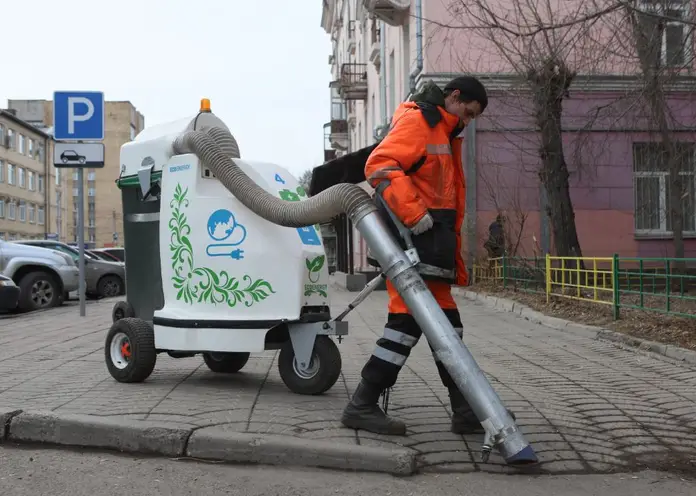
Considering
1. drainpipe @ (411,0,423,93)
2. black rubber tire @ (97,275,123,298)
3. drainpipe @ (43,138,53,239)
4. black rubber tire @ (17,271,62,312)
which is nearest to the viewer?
black rubber tire @ (17,271,62,312)

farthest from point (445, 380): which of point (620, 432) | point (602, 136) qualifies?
point (602, 136)

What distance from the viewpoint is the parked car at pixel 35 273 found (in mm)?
14992

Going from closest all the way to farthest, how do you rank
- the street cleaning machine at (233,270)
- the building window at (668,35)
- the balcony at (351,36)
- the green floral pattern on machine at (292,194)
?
1. the street cleaning machine at (233,270)
2. the green floral pattern on machine at (292,194)
3. the building window at (668,35)
4. the balcony at (351,36)

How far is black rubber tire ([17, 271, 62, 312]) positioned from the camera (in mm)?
14969

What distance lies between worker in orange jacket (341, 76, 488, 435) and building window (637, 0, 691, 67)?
5.70 m

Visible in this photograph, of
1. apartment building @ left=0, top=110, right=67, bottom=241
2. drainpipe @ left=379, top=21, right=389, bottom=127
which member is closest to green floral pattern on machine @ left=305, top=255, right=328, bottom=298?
drainpipe @ left=379, top=21, right=389, bottom=127

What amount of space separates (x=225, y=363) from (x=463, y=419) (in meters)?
2.53

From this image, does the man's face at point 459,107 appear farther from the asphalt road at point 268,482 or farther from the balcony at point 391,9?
the balcony at point 391,9

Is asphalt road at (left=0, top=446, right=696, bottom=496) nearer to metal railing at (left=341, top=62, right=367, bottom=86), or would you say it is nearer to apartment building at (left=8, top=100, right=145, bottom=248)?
metal railing at (left=341, top=62, right=367, bottom=86)

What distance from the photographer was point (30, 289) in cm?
1505

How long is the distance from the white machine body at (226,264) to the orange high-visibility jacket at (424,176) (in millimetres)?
1151

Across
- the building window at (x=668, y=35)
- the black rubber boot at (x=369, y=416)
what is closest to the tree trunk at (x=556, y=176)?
the building window at (x=668, y=35)

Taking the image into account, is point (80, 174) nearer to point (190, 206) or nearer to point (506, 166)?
point (190, 206)

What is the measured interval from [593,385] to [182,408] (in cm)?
300
